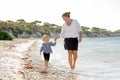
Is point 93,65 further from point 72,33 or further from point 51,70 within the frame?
point 72,33

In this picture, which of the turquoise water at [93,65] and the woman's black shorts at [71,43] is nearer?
the woman's black shorts at [71,43]

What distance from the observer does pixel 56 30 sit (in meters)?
193

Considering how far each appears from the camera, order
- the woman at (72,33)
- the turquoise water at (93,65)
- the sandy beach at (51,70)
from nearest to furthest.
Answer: the sandy beach at (51,70), the woman at (72,33), the turquoise water at (93,65)

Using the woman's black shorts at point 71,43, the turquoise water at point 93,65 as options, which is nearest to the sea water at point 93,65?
the turquoise water at point 93,65

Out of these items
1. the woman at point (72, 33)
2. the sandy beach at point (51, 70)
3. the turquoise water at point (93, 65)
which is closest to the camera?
the sandy beach at point (51, 70)

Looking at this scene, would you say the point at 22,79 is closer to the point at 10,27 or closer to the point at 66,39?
the point at 66,39

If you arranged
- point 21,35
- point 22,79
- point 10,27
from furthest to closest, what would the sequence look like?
point 21,35
point 10,27
point 22,79

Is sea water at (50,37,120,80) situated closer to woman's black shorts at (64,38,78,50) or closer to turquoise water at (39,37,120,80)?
turquoise water at (39,37,120,80)

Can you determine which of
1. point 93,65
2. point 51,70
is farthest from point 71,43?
point 93,65

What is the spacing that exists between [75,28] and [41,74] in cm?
166

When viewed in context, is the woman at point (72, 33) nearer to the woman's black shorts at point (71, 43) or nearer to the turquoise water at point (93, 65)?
the woman's black shorts at point (71, 43)

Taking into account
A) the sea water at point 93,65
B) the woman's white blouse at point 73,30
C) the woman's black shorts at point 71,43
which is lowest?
the sea water at point 93,65

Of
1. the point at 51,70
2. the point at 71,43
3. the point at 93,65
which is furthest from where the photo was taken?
the point at 93,65

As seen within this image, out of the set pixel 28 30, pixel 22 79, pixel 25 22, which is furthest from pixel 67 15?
pixel 25 22
